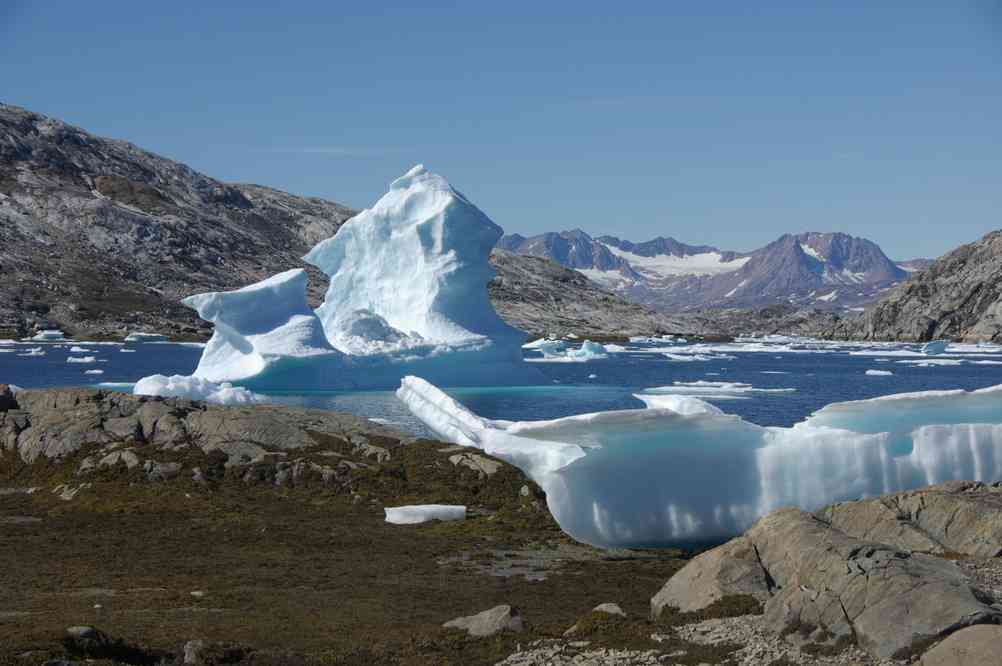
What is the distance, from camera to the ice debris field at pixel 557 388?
19266 mm

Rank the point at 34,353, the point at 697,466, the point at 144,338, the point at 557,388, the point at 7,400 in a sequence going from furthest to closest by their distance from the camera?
the point at 144,338 → the point at 34,353 → the point at 557,388 → the point at 7,400 → the point at 697,466

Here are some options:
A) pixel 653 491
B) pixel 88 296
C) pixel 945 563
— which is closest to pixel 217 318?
pixel 653 491

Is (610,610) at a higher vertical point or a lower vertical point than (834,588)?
lower

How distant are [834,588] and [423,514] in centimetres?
1067

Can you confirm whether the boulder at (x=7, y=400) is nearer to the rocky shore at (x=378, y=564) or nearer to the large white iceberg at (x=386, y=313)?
the rocky shore at (x=378, y=564)

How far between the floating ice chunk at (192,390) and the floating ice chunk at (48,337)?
72.6m

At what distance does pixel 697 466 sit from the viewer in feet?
63.6

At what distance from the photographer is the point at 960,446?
835 inches

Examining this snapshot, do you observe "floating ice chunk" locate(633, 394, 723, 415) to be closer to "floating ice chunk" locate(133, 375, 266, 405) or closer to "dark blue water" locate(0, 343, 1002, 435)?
"dark blue water" locate(0, 343, 1002, 435)

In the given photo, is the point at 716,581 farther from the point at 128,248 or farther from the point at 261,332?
the point at 128,248

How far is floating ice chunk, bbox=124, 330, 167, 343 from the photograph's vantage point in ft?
359

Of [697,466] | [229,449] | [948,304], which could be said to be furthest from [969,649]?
[948,304]

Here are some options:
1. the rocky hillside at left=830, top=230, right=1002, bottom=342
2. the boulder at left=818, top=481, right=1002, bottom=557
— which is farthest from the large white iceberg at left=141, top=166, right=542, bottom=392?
the rocky hillside at left=830, top=230, right=1002, bottom=342

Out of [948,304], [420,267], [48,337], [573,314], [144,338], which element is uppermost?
[573,314]
